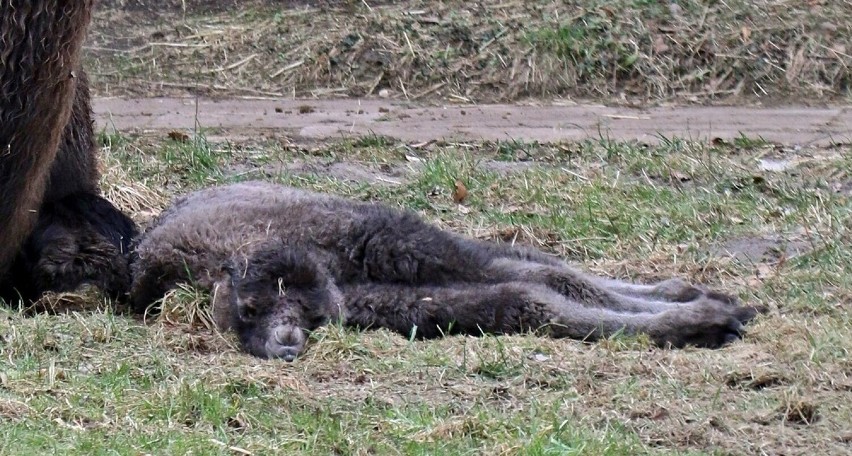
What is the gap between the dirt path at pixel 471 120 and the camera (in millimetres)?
9648

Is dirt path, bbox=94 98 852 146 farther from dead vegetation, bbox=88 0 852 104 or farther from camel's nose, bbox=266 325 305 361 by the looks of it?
camel's nose, bbox=266 325 305 361

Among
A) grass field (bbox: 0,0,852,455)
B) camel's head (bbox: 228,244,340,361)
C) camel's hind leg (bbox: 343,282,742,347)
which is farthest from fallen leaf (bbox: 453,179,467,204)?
camel's head (bbox: 228,244,340,361)

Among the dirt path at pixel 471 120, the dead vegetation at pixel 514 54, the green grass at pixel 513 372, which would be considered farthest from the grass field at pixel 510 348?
the dead vegetation at pixel 514 54

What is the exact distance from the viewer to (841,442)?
4250mm

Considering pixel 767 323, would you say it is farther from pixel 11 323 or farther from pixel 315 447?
pixel 11 323

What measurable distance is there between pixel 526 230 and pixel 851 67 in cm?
501

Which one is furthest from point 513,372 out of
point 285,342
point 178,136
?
point 178,136

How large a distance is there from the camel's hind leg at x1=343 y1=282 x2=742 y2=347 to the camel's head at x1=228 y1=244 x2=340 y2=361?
0.59ft

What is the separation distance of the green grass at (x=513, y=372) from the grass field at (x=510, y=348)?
1 cm

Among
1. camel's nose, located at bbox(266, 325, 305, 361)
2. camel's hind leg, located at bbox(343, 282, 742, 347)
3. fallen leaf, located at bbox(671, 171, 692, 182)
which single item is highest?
fallen leaf, located at bbox(671, 171, 692, 182)

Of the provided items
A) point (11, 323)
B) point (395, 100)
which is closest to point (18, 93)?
point (11, 323)

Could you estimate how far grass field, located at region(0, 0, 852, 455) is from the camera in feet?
14.0

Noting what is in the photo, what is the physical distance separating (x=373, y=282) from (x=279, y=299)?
1.86 ft

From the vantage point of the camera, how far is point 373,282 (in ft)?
19.5
